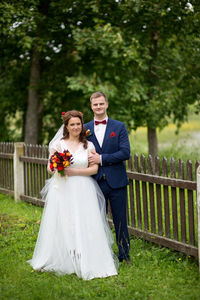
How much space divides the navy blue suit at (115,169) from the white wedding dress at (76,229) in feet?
0.39

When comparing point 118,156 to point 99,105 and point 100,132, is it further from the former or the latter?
point 99,105

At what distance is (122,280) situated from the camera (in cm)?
421

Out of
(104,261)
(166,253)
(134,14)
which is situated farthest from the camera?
(134,14)

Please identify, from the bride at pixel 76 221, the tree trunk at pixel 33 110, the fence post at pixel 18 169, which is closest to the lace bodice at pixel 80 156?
the bride at pixel 76 221

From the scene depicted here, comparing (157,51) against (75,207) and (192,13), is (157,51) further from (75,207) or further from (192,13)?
(75,207)

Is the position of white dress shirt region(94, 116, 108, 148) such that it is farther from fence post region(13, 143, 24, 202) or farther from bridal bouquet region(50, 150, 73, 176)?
fence post region(13, 143, 24, 202)

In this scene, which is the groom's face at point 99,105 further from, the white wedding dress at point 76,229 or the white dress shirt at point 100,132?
the white wedding dress at point 76,229

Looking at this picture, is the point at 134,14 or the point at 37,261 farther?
the point at 134,14

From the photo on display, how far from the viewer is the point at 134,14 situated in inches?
→ 426

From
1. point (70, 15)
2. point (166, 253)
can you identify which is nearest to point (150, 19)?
point (70, 15)

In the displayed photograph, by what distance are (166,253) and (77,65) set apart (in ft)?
28.0

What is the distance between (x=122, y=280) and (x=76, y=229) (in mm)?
791

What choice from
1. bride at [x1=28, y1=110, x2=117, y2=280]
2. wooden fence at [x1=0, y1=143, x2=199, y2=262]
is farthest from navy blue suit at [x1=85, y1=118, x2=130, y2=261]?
wooden fence at [x1=0, y1=143, x2=199, y2=262]

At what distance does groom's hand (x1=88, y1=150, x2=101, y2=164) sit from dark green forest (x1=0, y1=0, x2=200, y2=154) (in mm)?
5603
